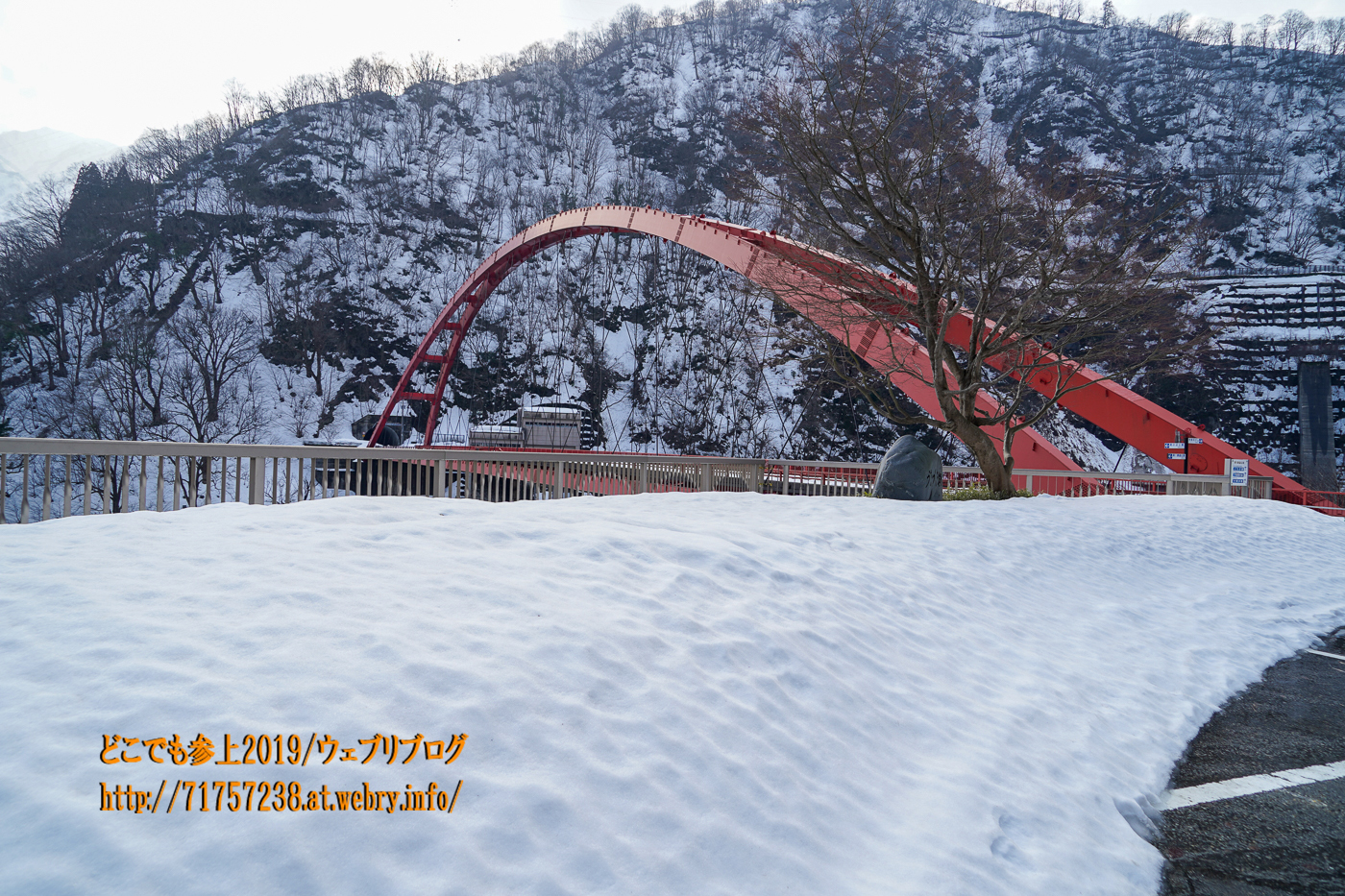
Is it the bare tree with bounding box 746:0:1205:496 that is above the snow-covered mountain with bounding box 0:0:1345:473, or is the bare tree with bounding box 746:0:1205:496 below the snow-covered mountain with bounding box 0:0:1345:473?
below

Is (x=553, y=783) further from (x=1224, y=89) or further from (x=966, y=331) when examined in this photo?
(x=1224, y=89)

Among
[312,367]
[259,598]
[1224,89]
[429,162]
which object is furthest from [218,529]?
[1224,89]

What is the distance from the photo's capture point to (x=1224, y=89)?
93625 millimetres

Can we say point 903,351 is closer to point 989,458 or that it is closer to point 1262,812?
point 989,458

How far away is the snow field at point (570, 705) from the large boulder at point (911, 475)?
598 cm

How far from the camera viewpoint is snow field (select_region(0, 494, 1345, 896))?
1814 millimetres

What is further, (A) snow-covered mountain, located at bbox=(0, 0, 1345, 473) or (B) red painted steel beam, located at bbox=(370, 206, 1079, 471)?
(A) snow-covered mountain, located at bbox=(0, 0, 1345, 473)

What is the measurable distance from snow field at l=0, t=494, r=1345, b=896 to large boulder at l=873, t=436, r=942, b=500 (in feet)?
19.6

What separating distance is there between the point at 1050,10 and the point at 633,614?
523 feet

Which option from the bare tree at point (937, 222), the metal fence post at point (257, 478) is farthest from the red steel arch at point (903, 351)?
the metal fence post at point (257, 478)

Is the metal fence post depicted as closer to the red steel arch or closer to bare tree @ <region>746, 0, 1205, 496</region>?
bare tree @ <region>746, 0, 1205, 496</region>

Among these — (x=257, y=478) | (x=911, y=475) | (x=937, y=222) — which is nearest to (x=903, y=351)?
(x=937, y=222)

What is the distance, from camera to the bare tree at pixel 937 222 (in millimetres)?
11867

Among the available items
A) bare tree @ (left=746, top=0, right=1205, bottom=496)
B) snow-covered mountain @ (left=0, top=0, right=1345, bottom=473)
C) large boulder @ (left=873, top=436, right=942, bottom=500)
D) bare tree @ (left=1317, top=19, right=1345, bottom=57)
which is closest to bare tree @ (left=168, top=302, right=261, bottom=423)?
snow-covered mountain @ (left=0, top=0, right=1345, bottom=473)
